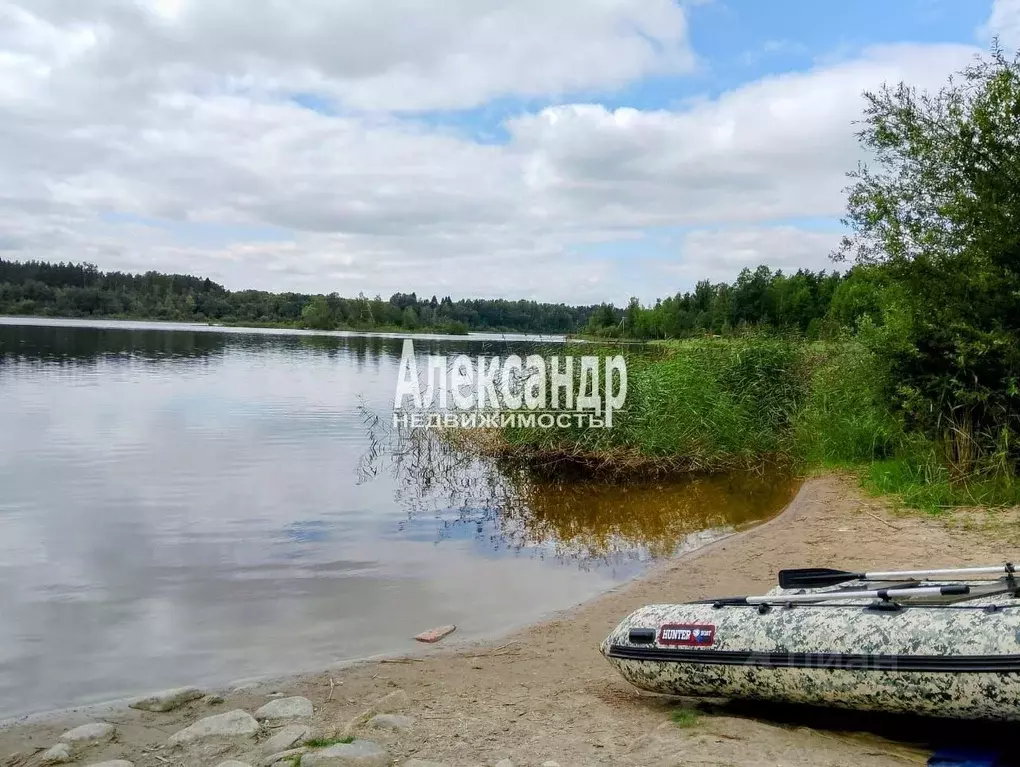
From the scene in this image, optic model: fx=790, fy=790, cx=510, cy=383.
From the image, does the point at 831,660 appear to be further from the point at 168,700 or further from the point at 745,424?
the point at 745,424

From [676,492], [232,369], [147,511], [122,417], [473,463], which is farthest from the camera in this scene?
[232,369]

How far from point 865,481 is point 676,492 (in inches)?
116

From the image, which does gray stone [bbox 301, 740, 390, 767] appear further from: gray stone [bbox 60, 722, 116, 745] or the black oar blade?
the black oar blade

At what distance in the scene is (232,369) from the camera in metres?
37.8

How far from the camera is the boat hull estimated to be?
159 inches

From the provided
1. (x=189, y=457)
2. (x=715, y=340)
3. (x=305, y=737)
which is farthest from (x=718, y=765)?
(x=715, y=340)

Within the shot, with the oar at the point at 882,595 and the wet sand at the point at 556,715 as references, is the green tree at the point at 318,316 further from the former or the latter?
the oar at the point at 882,595

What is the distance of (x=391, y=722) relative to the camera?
4.78 m

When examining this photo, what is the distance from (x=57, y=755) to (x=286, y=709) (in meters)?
1.31

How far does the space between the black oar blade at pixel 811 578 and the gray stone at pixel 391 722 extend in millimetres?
2661

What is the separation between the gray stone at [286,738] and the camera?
177 inches

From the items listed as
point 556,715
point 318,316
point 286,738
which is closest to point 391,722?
point 286,738

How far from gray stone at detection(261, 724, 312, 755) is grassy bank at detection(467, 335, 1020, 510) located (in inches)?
362

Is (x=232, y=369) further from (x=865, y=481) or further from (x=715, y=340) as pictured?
(x=865, y=481)
